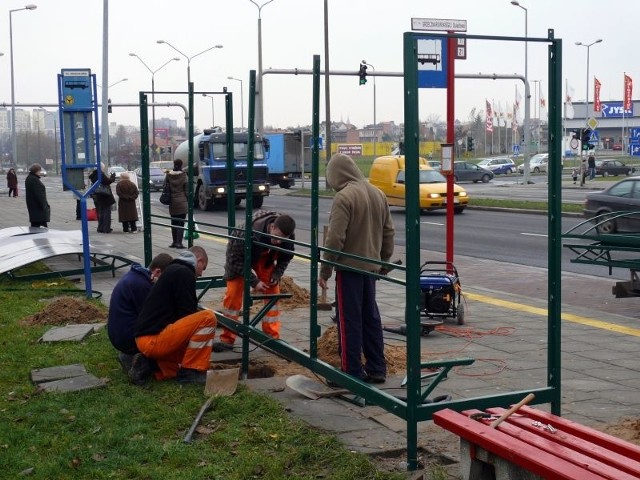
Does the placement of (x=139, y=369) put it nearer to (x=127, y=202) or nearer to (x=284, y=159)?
(x=127, y=202)

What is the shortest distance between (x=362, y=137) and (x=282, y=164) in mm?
38612

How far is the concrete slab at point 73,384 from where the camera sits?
24.0 ft

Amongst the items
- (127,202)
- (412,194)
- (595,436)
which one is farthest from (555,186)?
(127,202)

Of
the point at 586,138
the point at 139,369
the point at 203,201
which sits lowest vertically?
the point at 139,369

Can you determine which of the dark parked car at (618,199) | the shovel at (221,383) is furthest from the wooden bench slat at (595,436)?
the dark parked car at (618,199)

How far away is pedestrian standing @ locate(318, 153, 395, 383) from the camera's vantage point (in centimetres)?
688

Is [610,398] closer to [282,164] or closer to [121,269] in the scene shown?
[121,269]

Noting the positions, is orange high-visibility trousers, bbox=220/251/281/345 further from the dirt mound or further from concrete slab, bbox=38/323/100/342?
the dirt mound

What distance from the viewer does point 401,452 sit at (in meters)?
5.66

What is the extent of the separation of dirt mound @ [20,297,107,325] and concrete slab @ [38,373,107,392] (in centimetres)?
303

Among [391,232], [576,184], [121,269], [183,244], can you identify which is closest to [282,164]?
[576,184]

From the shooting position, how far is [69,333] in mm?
9641

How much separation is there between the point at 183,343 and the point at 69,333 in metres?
2.63

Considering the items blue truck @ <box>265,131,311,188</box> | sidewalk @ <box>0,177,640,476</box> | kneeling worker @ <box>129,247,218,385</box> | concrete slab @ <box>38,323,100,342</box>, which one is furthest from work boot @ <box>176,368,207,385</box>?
blue truck @ <box>265,131,311,188</box>
